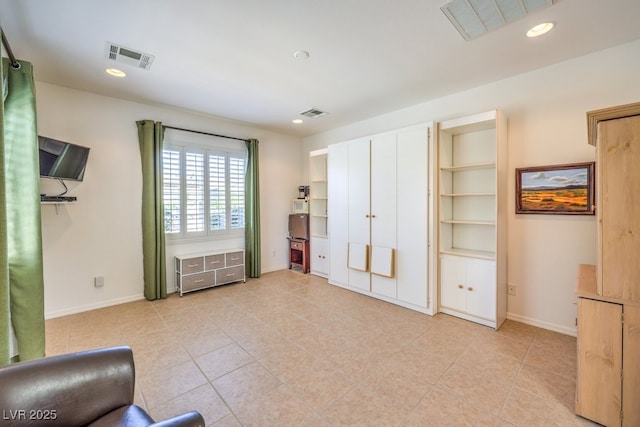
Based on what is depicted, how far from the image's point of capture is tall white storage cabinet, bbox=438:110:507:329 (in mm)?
2881

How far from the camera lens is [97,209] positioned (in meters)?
3.47

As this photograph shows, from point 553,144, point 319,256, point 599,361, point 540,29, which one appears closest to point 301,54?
point 540,29

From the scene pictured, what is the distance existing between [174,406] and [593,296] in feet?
8.95

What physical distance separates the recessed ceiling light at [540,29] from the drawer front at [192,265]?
14.8ft

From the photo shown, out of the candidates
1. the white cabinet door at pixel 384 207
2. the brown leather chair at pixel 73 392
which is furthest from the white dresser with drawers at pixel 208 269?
the brown leather chair at pixel 73 392

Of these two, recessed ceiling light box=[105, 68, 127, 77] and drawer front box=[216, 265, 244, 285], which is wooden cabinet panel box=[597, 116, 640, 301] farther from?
drawer front box=[216, 265, 244, 285]

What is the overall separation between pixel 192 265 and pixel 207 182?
1327 millimetres

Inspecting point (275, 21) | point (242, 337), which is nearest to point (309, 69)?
point (275, 21)

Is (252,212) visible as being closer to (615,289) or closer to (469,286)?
(469,286)

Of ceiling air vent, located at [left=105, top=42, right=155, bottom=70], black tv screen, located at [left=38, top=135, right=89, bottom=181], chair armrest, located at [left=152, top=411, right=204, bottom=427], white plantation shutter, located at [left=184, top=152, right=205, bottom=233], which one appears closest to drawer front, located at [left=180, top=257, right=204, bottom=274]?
white plantation shutter, located at [left=184, top=152, right=205, bottom=233]

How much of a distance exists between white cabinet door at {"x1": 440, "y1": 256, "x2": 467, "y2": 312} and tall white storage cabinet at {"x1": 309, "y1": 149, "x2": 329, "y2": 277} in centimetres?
201

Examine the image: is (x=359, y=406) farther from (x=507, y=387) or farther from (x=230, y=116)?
(x=230, y=116)

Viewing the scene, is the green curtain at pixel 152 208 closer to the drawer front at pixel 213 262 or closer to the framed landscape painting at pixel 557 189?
the drawer front at pixel 213 262

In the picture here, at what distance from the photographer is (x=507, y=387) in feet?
6.48
